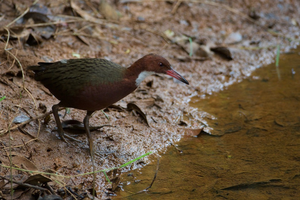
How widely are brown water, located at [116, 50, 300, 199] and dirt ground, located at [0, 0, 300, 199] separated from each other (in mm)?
226

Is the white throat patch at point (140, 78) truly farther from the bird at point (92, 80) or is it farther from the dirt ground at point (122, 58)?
the dirt ground at point (122, 58)

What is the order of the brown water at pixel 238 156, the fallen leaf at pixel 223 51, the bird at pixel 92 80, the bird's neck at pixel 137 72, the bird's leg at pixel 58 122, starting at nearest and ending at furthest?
the brown water at pixel 238 156 < the bird at pixel 92 80 < the bird's neck at pixel 137 72 < the bird's leg at pixel 58 122 < the fallen leaf at pixel 223 51

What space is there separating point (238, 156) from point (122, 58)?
8.50 ft

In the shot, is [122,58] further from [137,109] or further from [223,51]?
[223,51]

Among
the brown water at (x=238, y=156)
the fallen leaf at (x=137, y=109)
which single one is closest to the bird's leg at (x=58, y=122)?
the brown water at (x=238, y=156)

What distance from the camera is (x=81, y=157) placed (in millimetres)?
3746

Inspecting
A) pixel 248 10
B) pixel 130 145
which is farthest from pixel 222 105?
pixel 248 10

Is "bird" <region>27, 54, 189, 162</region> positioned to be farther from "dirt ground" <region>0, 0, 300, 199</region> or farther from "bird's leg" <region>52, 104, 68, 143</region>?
"dirt ground" <region>0, 0, 300, 199</region>

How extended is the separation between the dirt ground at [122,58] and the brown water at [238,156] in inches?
8.9

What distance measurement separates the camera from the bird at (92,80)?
11.6 ft

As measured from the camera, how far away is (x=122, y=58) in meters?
5.71

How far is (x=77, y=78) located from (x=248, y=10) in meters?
5.32

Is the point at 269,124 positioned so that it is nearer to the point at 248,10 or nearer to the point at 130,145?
the point at 130,145

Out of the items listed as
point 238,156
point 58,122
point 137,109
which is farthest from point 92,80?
point 238,156
